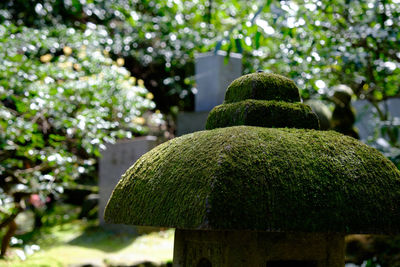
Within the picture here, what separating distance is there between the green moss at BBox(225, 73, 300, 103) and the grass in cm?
366

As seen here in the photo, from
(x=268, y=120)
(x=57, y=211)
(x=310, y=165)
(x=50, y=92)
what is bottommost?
(x=57, y=211)

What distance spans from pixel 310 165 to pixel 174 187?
666 millimetres

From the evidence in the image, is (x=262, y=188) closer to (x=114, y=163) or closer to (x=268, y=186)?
(x=268, y=186)

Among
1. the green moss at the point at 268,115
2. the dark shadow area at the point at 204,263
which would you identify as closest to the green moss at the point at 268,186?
the green moss at the point at 268,115

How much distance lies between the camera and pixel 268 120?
2.34 m

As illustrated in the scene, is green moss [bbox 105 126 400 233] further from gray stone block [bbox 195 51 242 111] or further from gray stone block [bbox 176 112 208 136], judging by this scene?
gray stone block [bbox 195 51 242 111]

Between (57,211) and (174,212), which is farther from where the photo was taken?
(57,211)

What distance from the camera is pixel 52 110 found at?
472 cm

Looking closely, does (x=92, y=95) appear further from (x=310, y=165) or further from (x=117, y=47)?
(x=310, y=165)

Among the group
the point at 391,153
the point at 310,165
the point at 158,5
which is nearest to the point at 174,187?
the point at 310,165

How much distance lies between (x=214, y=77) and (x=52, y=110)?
9.08 ft

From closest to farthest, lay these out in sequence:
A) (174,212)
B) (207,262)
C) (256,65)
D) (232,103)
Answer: (174,212), (207,262), (232,103), (256,65)

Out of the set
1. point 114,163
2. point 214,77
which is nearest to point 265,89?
point 214,77

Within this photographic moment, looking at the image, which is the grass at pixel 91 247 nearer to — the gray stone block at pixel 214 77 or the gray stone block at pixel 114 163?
the gray stone block at pixel 114 163
